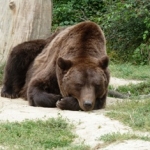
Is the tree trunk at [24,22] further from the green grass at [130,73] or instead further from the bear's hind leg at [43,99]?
the bear's hind leg at [43,99]

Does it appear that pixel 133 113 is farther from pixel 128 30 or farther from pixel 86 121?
pixel 128 30

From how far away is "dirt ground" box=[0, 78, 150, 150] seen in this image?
5645 millimetres

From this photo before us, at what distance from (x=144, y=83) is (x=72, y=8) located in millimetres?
9254

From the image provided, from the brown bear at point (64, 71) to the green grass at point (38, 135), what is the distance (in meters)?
1.02

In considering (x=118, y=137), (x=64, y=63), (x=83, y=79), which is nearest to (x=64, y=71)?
(x=64, y=63)

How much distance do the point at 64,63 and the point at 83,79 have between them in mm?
391

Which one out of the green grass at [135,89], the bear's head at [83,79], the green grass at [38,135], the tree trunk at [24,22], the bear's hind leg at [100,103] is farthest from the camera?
the tree trunk at [24,22]

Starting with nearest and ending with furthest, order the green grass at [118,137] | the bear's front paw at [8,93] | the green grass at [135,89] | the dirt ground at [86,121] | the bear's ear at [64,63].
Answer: the dirt ground at [86,121], the green grass at [118,137], the bear's ear at [64,63], the bear's front paw at [8,93], the green grass at [135,89]

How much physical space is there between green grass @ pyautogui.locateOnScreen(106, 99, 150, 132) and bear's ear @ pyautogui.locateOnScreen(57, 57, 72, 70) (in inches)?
33.1

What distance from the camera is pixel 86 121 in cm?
681

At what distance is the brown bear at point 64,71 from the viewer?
308 inches

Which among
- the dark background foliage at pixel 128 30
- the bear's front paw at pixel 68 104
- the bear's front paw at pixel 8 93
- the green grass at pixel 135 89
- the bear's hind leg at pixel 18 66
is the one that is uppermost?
the bear's front paw at pixel 68 104

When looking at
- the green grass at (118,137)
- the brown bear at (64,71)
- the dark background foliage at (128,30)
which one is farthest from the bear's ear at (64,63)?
the dark background foliage at (128,30)

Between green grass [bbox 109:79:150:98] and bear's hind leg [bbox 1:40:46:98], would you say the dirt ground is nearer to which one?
bear's hind leg [bbox 1:40:46:98]
